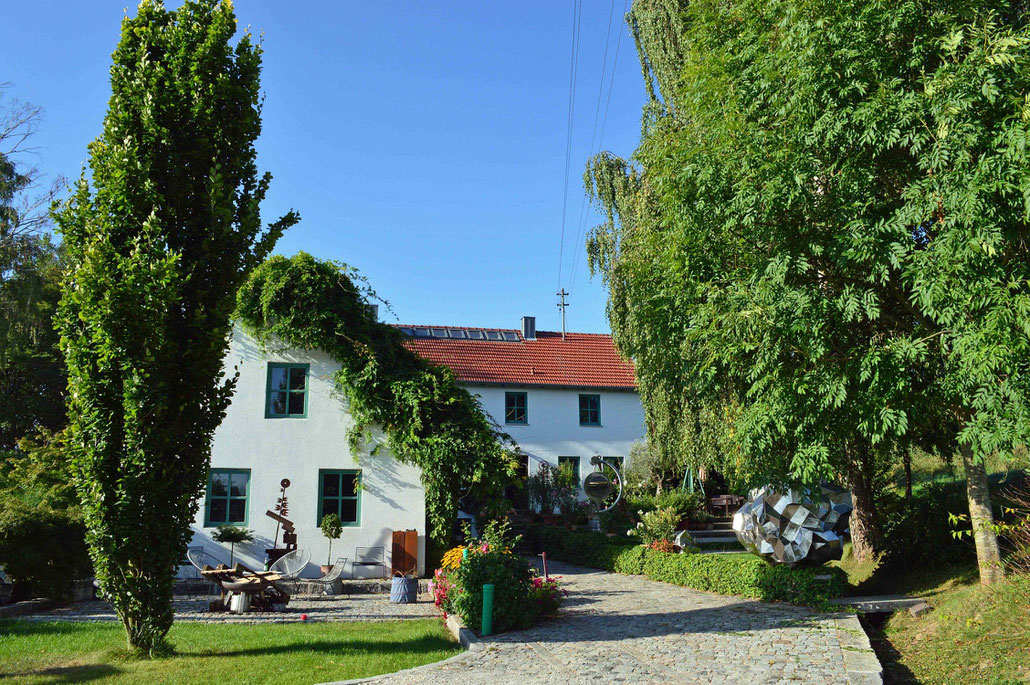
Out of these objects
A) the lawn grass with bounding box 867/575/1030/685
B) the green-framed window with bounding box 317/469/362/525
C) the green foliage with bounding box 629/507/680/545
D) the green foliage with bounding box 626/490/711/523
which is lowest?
the lawn grass with bounding box 867/575/1030/685

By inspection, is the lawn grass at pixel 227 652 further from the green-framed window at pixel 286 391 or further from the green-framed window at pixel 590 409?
the green-framed window at pixel 590 409

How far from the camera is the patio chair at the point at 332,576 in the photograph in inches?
593

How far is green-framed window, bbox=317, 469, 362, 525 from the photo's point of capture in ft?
56.6

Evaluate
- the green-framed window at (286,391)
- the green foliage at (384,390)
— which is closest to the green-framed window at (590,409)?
the green foliage at (384,390)

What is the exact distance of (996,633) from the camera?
28.1 ft

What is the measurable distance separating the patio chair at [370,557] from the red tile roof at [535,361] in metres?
11.7

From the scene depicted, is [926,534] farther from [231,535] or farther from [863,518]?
[231,535]

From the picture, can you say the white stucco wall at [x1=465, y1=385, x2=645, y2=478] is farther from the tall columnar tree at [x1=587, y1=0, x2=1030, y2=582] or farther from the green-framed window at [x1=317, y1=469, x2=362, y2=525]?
the tall columnar tree at [x1=587, y1=0, x2=1030, y2=582]

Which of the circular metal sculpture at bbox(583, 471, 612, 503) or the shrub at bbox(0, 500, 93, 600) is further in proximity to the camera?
the circular metal sculpture at bbox(583, 471, 612, 503)

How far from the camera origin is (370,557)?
1702 centimetres

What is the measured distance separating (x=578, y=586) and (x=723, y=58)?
10.9 metres

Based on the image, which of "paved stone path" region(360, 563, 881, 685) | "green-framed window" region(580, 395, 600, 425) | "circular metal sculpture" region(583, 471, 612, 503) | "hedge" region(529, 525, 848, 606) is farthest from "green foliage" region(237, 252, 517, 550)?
"green-framed window" region(580, 395, 600, 425)

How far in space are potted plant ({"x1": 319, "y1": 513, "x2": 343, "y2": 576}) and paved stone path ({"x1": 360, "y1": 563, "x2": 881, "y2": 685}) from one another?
20.9 ft

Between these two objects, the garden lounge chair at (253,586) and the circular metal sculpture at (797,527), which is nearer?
the garden lounge chair at (253,586)
